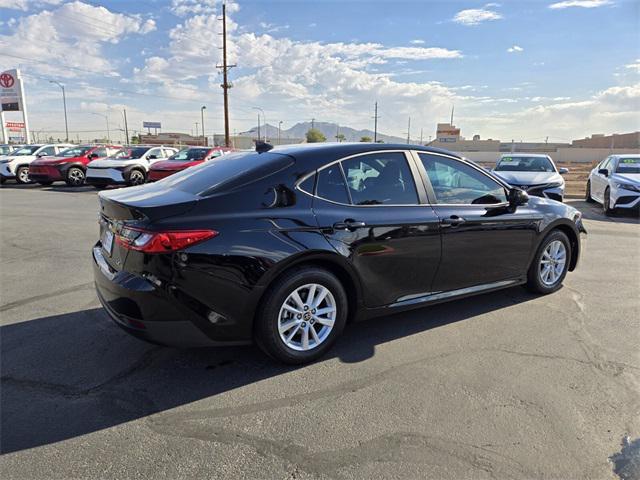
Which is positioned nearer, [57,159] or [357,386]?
[357,386]

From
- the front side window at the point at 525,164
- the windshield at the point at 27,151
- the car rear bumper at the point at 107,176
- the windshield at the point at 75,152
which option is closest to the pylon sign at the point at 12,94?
the windshield at the point at 27,151

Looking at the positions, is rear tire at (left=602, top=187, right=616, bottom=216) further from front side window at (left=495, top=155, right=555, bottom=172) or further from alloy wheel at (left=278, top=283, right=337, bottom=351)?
alloy wheel at (left=278, top=283, right=337, bottom=351)

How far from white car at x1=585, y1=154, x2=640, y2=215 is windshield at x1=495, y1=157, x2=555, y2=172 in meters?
1.51

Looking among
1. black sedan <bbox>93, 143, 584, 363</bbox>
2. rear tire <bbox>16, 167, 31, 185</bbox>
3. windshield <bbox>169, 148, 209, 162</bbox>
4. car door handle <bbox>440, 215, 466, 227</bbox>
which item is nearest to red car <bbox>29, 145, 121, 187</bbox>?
rear tire <bbox>16, 167, 31, 185</bbox>

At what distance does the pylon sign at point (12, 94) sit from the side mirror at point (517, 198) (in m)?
47.7

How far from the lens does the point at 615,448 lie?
2.61m

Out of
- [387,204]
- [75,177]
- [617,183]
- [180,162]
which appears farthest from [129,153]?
[387,204]

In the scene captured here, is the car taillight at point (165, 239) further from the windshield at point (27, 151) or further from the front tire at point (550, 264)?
the windshield at point (27, 151)

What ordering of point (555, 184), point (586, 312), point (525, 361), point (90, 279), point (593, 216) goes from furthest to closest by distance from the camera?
point (593, 216) < point (555, 184) < point (90, 279) < point (586, 312) < point (525, 361)

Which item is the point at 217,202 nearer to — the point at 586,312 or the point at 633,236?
the point at 586,312

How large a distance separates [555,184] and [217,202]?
10.2 m

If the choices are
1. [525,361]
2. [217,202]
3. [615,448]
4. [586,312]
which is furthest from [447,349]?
[217,202]

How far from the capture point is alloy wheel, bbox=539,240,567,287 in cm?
509

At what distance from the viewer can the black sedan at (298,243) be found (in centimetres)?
304
